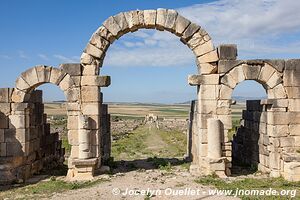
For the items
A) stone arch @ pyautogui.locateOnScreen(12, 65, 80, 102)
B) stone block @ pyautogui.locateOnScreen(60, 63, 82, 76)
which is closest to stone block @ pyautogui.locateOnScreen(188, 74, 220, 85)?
stone block @ pyautogui.locateOnScreen(60, 63, 82, 76)

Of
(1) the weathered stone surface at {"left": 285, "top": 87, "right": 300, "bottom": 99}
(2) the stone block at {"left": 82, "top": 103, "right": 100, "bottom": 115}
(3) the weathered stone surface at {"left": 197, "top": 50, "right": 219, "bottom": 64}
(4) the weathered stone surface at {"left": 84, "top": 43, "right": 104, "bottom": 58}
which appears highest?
(4) the weathered stone surface at {"left": 84, "top": 43, "right": 104, "bottom": 58}

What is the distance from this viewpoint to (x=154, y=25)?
43.9ft

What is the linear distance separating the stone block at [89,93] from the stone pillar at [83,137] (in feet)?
2.44

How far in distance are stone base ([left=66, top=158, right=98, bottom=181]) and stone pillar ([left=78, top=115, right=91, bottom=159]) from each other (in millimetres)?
286

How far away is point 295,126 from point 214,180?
12.2 feet

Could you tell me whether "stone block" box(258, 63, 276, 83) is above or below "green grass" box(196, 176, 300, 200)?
above

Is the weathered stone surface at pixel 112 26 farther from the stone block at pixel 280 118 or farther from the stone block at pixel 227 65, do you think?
the stone block at pixel 280 118

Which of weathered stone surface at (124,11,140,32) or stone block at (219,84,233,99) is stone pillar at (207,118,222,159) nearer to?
stone block at (219,84,233,99)

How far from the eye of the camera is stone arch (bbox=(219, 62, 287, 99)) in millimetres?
13070

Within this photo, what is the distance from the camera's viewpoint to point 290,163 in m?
12.2

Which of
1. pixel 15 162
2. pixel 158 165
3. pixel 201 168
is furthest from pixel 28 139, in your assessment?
pixel 201 168

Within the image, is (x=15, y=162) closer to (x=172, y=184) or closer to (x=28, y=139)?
(x=28, y=139)

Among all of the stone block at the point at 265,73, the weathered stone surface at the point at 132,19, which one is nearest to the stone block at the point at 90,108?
the weathered stone surface at the point at 132,19

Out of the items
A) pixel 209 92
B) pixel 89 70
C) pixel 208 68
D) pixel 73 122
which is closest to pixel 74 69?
pixel 89 70
